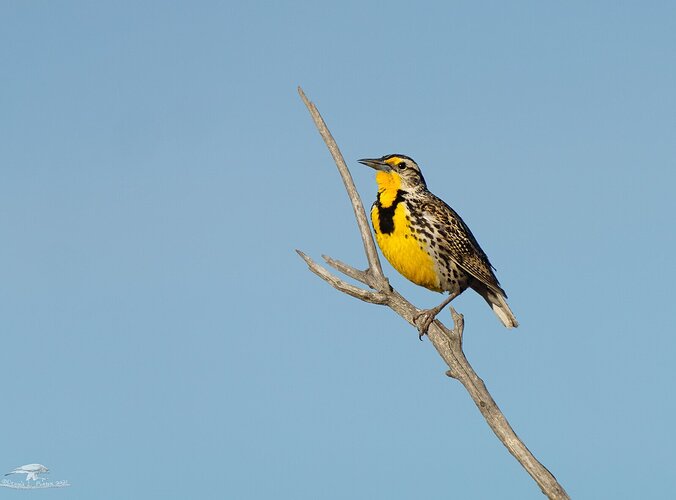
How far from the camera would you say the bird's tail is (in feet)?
29.9

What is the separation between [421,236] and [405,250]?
160 millimetres

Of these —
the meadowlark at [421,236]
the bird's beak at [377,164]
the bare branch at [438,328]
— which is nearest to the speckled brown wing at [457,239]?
the meadowlark at [421,236]

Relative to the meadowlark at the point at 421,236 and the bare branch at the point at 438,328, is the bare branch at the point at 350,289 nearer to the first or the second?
the bare branch at the point at 438,328

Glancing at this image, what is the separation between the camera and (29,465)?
844cm

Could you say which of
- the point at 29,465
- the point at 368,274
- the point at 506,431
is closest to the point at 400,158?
the point at 368,274

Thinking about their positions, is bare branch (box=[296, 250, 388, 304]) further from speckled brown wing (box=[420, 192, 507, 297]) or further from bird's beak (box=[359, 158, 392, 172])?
bird's beak (box=[359, 158, 392, 172])

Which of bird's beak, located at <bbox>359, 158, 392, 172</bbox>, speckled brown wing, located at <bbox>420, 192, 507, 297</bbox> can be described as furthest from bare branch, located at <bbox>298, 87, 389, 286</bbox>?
speckled brown wing, located at <bbox>420, 192, 507, 297</bbox>

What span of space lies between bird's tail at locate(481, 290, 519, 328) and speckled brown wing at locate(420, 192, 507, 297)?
0.13 meters

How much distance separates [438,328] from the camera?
8289 mm

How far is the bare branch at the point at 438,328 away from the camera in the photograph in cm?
727

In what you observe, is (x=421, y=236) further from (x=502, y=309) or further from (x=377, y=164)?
(x=502, y=309)

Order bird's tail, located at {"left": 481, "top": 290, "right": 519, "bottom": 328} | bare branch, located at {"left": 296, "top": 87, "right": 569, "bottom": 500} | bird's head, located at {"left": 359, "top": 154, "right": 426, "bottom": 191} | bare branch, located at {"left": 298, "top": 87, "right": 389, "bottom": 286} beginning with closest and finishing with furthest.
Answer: bare branch, located at {"left": 296, "top": 87, "right": 569, "bottom": 500}
bare branch, located at {"left": 298, "top": 87, "right": 389, "bottom": 286}
bird's head, located at {"left": 359, "top": 154, "right": 426, "bottom": 191}
bird's tail, located at {"left": 481, "top": 290, "right": 519, "bottom": 328}

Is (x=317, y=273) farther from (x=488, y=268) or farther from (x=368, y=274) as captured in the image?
(x=488, y=268)

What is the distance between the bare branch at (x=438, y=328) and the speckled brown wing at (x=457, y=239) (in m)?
0.51
